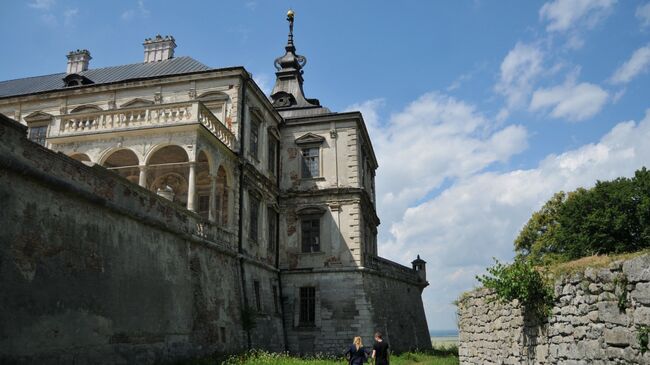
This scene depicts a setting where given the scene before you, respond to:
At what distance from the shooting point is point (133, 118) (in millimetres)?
19922

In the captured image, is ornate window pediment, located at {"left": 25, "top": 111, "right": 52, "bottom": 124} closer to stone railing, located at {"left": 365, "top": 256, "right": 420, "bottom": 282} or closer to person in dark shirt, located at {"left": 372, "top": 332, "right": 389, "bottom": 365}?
stone railing, located at {"left": 365, "top": 256, "right": 420, "bottom": 282}

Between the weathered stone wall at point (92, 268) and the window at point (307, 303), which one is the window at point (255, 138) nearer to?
the window at point (307, 303)

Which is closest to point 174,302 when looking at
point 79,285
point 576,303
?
point 79,285

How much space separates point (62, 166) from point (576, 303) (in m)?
10.3

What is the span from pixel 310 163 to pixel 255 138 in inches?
177

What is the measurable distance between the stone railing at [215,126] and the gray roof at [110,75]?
4.81 m

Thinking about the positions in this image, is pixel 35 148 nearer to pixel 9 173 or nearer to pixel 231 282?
pixel 9 173

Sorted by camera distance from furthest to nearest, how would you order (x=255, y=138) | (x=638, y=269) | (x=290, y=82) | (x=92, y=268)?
(x=290, y=82) → (x=255, y=138) → (x=92, y=268) → (x=638, y=269)

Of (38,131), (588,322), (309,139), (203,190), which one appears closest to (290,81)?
(309,139)

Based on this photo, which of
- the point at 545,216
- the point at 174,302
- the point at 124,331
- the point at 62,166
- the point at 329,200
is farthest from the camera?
the point at 545,216

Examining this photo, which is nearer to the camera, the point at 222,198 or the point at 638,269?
the point at 638,269

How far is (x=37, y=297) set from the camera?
1073 cm

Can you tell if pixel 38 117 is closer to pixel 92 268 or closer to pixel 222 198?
pixel 222 198

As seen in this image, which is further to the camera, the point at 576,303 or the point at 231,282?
the point at 231,282
